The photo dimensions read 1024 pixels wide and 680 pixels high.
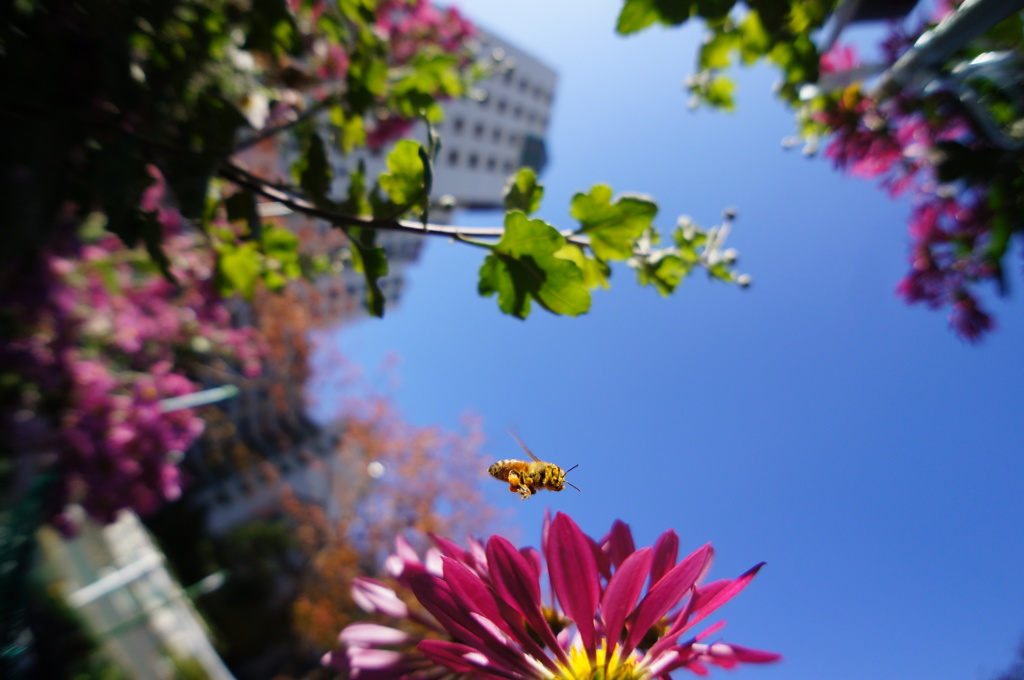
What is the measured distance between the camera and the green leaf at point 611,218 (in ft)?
3.55

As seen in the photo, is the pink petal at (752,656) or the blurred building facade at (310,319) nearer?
the pink petal at (752,656)

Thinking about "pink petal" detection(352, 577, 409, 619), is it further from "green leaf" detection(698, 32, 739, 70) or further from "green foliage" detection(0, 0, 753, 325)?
"green leaf" detection(698, 32, 739, 70)

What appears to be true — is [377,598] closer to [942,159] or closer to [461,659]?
[461,659]

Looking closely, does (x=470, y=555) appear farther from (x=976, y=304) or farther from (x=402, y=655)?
(x=976, y=304)

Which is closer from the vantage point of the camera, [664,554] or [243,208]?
[664,554]

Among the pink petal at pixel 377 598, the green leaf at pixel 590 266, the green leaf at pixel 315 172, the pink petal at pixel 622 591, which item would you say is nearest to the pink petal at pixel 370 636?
the pink petal at pixel 377 598

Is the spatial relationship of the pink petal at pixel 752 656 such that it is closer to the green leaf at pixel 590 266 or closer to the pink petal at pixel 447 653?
the pink petal at pixel 447 653

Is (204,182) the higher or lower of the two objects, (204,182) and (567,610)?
the higher

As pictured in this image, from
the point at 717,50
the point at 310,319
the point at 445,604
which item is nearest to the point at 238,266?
the point at 445,604

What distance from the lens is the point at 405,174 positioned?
1.07 m

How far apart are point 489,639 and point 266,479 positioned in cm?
1834

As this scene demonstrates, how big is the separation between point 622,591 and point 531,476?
266mm

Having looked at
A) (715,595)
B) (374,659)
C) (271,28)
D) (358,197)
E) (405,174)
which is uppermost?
(271,28)

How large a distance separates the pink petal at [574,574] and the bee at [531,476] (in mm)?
138
